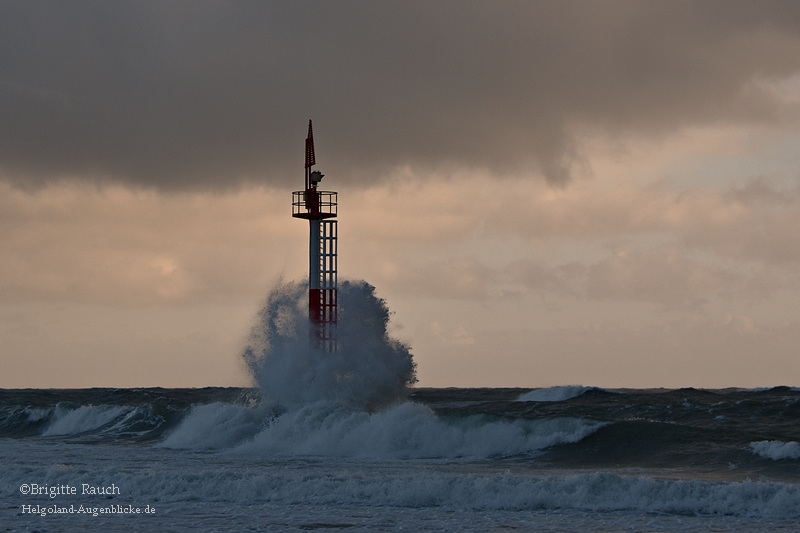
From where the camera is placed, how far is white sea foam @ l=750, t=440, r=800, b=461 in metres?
21.5

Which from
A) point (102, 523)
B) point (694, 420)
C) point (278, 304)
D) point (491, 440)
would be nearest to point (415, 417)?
point (491, 440)

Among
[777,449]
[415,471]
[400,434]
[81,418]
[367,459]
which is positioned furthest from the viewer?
[81,418]

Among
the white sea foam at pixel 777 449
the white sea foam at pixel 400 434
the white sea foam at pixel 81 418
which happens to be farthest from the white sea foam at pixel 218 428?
the white sea foam at pixel 777 449

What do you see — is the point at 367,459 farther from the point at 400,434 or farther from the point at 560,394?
the point at 560,394

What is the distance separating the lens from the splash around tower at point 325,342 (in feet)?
98.6

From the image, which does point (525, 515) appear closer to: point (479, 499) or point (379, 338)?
point (479, 499)

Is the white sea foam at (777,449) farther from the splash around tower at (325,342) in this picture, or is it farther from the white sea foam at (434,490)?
the splash around tower at (325,342)

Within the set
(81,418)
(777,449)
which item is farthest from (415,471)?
(81,418)

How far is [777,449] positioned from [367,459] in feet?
34.0

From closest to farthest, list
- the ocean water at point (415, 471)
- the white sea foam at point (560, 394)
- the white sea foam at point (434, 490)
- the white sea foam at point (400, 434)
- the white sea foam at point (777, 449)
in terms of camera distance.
Answer: the ocean water at point (415, 471)
the white sea foam at point (434, 490)
the white sea foam at point (777, 449)
the white sea foam at point (400, 434)
the white sea foam at point (560, 394)

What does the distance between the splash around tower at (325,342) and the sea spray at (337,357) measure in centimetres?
3

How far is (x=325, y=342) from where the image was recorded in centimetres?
3033

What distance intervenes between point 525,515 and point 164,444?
17.8m

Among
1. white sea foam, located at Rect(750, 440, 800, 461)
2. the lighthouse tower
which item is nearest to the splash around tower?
the lighthouse tower
